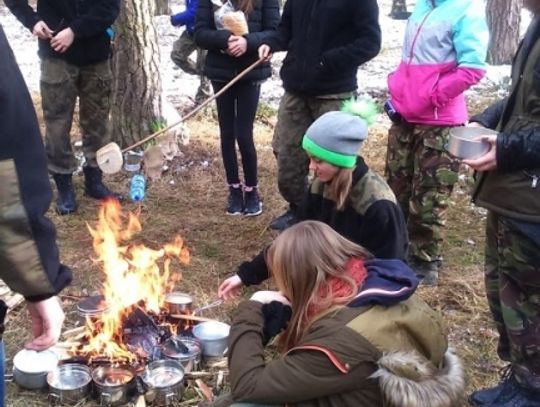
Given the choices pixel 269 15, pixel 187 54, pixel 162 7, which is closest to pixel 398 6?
pixel 162 7

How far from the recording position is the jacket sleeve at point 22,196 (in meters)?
1.79

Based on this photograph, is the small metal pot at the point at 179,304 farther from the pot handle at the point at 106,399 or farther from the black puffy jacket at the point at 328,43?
the black puffy jacket at the point at 328,43

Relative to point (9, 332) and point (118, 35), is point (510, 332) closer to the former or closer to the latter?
point (9, 332)

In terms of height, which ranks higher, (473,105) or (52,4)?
(52,4)

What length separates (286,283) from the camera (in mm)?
2377

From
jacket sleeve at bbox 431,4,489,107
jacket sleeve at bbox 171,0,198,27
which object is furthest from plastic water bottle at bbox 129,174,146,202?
jacket sleeve at bbox 431,4,489,107

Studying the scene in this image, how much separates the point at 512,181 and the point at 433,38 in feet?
4.67

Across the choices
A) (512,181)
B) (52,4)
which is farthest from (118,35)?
(512,181)

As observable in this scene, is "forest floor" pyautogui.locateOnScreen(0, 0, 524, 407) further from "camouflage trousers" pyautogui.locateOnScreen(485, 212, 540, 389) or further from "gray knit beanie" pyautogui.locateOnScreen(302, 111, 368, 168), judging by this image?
"gray knit beanie" pyautogui.locateOnScreen(302, 111, 368, 168)

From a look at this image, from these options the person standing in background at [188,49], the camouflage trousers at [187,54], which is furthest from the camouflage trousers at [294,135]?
the camouflage trousers at [187,54]

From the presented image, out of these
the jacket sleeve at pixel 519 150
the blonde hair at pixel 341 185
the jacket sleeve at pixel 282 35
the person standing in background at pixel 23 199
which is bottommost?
the blonde hair at pixel 341 185

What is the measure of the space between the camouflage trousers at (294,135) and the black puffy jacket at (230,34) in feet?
1.49

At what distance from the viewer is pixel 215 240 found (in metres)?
5.07

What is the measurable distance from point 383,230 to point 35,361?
1837 millimetres
